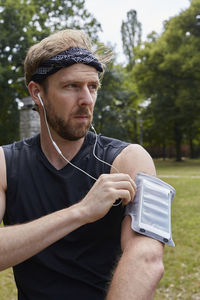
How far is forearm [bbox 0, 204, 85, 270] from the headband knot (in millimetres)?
868

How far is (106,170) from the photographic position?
6.22 feet

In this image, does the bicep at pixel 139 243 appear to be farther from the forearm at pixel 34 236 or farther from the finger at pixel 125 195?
the forearm at pixel 34 236

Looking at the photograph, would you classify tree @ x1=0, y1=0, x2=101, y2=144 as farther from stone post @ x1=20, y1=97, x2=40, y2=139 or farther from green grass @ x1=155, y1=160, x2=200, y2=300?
green grass @ x1=155, y1=160, x2=200, y2=300

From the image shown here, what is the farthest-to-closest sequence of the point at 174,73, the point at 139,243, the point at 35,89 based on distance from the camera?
1. the point at 174,73
2. the point at 35,89
3. the point at 139,243

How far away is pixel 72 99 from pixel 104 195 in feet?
2.17

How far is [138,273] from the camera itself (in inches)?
55.4

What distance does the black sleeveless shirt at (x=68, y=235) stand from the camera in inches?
69.3

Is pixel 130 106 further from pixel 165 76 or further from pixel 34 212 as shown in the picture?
pixel 34 212

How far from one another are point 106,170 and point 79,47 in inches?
30.9

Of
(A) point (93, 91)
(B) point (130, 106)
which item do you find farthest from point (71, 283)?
(B) point (130, 106)

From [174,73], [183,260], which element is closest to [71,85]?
[183,260]

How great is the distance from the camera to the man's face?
1923 millimetres

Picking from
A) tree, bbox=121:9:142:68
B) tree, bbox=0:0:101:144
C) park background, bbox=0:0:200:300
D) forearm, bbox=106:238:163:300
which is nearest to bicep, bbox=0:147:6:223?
forearm, bbox=106:238:163:300

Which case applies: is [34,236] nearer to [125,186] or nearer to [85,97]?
[125,186]
